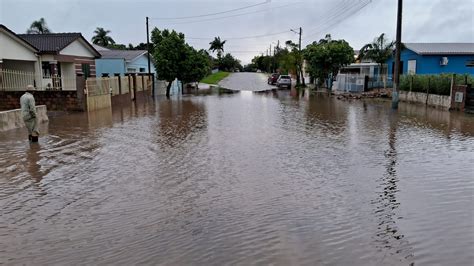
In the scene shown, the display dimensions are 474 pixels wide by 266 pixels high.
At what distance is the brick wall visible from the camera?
23219 millimetres

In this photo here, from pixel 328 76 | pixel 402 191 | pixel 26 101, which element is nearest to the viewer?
pixel 402 191

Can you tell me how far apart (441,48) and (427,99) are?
533 inches

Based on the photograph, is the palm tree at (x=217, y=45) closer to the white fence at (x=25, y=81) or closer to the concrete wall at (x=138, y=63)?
the concrete wall at (x=138, y=63)

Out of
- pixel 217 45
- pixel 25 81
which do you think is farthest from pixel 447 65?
pixel 217 45

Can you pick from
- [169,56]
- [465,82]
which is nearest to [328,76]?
[169,56]

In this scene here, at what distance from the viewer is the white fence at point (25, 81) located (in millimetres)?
24344

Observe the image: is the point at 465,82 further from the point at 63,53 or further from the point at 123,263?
the point at 63,53

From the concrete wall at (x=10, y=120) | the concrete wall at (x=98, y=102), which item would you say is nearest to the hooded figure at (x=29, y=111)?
the concrete wall at (x=10, y=120)

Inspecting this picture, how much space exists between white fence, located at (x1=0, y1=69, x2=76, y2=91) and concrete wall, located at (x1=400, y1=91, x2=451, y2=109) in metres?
20.8

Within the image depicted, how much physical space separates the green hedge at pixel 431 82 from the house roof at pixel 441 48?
674 centimetres

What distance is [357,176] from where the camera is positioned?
30.3 feet

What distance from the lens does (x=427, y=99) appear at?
2712 cm

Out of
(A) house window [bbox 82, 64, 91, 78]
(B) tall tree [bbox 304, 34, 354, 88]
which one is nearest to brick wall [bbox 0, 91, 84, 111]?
(A) house window [bbox 82, 64, 91, 78]

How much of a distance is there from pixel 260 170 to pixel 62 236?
15.7 feet
